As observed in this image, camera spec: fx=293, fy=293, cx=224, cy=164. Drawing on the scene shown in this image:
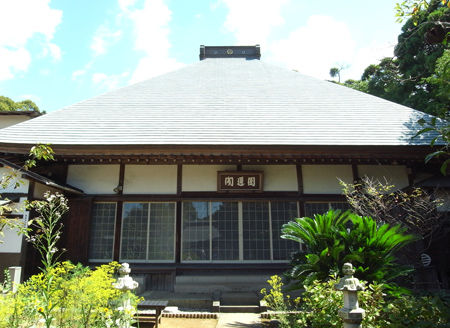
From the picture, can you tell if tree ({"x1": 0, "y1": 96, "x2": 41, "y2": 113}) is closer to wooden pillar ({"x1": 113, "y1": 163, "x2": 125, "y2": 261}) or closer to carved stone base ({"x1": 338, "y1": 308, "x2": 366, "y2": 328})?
wooden pillar ({"x1": 113, "y1": 163, "x2": 125, "y2": 261})

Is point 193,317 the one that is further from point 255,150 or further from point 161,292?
point 255,150

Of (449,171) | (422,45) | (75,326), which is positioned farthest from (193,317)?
(422,45)

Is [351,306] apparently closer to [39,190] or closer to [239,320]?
[239,320]

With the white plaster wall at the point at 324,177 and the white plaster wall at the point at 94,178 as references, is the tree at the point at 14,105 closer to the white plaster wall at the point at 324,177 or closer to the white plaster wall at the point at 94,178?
the white plaster wall at the point at 94,178

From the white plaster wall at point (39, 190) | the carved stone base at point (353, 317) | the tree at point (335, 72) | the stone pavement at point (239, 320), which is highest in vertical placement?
the tree at point (335, 72)

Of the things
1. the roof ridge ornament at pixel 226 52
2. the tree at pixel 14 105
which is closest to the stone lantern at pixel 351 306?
the roof ridge ornament at pixel 226 52

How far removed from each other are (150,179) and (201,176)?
145cm

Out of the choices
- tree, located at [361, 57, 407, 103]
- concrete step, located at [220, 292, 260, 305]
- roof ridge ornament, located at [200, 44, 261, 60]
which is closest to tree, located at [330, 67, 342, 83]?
tree, located at [361, 57, 407, 103]

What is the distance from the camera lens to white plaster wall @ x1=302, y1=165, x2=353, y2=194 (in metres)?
8.28

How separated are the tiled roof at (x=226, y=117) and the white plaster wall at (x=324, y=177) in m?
0.88

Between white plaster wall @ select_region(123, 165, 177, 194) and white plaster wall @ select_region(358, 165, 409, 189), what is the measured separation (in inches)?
212

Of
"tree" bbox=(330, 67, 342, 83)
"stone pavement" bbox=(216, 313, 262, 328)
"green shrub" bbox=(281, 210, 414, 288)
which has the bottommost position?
"stone pavement" bbox=(216, 313, 262, 328)

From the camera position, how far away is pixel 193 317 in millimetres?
5941

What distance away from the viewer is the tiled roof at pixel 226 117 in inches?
317
